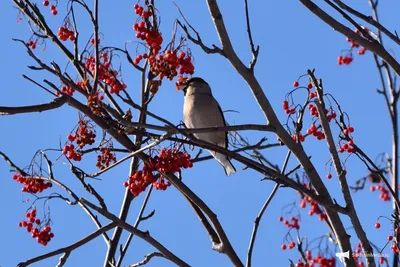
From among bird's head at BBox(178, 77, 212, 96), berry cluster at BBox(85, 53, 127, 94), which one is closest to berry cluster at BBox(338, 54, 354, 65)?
bird's head at BBox(178, 77, 212, 96)

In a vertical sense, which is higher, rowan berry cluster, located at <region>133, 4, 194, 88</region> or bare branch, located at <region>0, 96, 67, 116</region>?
rowan berry cluster, located at <region>133, 4, 194, 88</region>

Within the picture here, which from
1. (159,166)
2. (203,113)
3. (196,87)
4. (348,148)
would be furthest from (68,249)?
(196,87)

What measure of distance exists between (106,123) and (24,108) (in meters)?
0.47

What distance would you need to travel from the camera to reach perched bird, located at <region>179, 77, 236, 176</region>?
17.1 ft

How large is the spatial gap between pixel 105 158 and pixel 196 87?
2.41 metres

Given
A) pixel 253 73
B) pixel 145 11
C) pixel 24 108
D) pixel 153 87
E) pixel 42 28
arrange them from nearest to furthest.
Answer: pixel 24 108 < pixel 253 73 < pixel 153 87 < pixel 145 11 < pixel 42 28

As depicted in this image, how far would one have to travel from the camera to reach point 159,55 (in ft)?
10.5

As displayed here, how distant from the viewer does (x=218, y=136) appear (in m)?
5.48

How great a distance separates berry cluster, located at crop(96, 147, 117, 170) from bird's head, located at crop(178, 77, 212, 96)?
226 centimetres

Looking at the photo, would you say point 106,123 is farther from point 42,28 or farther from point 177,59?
point 42,28

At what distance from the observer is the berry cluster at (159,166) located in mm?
3041

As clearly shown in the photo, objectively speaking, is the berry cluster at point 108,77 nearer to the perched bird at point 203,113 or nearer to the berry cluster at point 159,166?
the berry cluster at point 159,166

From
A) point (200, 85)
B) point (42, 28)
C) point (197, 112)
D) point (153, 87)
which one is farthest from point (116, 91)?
point (200, 85)

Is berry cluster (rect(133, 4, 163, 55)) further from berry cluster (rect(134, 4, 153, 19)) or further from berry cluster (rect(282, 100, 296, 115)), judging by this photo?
berry cluster (rect(282, 100, 296, 115))
